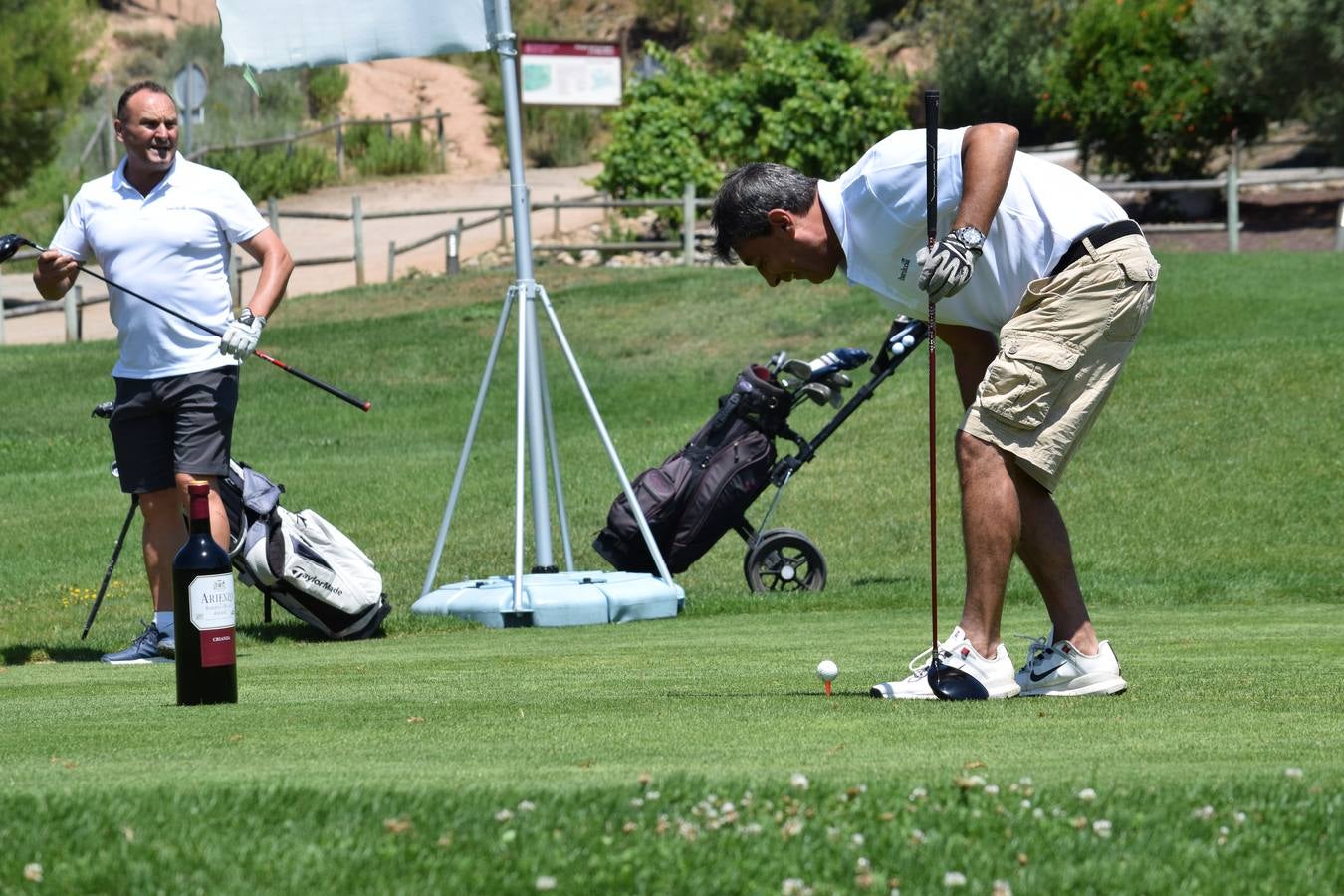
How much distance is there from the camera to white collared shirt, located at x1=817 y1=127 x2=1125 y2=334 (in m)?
5.57

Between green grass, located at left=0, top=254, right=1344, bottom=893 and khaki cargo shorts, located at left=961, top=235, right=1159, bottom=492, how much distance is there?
2.47 feet

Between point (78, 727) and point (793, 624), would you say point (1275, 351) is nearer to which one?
point (793, 624)

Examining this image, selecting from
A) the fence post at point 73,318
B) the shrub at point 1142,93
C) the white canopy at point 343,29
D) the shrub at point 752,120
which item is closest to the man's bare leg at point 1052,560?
the white canopy at point 343,29

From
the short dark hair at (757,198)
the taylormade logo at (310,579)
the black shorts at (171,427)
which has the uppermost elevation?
the short dark hair at (757,198)

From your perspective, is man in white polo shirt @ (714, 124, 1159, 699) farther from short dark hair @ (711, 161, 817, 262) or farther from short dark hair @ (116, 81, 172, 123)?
short dark hair @ (116, 81, 172, 123)

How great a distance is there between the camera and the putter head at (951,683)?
553 centimetres

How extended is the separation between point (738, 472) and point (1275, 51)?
23178 mm

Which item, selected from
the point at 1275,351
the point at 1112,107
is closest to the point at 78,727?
the point at 1275,351

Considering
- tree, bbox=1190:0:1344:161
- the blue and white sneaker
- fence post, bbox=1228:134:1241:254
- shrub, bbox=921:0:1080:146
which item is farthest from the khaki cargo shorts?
shrub, bbox=921:0:1080:146

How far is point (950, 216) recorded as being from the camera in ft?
18.4

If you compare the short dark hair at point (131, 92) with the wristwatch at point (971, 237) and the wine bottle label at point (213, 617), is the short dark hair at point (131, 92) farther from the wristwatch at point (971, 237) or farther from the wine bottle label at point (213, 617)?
the wristwatch at point (971, 237)

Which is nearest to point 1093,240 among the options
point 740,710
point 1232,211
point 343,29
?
point 740,710

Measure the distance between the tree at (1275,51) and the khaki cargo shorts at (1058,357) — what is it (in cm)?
2656

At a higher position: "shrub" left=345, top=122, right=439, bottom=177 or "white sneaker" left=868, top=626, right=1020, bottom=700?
"shrub" left=345, top=122, right=439, bottom=177
